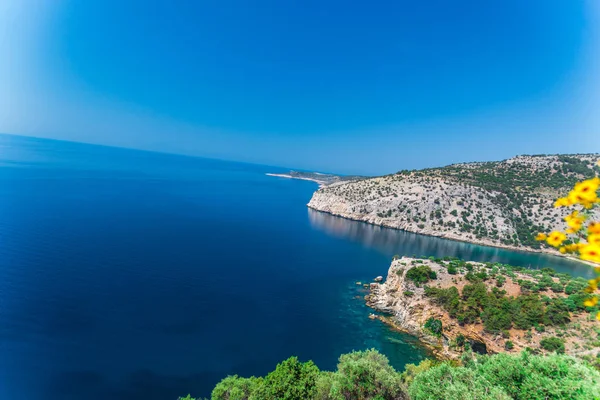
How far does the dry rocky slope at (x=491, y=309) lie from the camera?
32.7 meters

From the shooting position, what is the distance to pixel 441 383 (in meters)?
18.0

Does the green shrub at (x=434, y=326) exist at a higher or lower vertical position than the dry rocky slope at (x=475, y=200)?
lower

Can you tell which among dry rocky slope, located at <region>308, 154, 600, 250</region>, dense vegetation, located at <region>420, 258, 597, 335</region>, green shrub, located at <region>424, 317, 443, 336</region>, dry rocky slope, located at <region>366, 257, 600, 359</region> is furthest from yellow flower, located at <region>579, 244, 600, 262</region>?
dry rocky slope, located at <region>308, 154, 600, 250</region>

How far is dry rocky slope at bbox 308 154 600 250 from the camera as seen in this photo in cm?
8675

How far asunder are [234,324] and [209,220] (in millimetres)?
51169

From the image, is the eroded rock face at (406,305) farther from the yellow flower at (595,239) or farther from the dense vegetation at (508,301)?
the yellow flower at (595,239)

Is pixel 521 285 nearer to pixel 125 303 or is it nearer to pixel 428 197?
pixel 125 303

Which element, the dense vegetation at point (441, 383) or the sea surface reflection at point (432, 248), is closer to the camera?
the dense vegetation at point (441, 383)

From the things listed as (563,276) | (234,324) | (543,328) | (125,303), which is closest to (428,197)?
(563,276)

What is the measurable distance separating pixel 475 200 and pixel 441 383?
92.4m

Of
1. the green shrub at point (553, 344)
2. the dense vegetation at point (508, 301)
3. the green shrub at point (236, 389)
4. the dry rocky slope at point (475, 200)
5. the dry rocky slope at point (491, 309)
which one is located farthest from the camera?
the dry rocky slope at point (475, 200)

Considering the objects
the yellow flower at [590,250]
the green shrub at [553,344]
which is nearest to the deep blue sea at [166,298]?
the green shrub at [553,344]

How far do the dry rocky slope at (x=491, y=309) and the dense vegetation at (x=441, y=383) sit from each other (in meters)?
15.8

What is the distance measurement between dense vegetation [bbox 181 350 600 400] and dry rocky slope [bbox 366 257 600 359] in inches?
621
